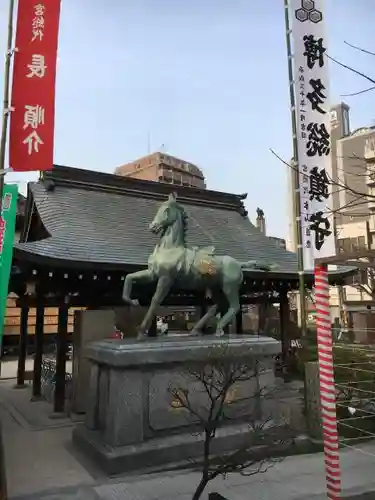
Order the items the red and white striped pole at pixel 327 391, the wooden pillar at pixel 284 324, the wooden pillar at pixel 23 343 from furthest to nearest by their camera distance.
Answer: the wooden pillar at pixel 284 324, the wooden pillar at pixel 23 343, the red and white striped pole at pixel 327 391

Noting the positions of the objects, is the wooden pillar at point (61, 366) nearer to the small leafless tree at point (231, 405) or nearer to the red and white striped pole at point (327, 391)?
the small leafless tree at point (231, 405)

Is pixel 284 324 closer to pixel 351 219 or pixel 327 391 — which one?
pixel 327 391

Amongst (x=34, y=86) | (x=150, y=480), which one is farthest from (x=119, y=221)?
(x=150, y=480)

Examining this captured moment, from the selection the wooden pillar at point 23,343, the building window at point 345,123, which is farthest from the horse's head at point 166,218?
the building window at point 345,123

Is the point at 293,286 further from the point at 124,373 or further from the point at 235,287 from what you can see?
the point at 124,373

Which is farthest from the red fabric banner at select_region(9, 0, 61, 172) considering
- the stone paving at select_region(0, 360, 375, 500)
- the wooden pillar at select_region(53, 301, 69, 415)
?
the wooden pillar at select_region(53, 301, 69, 415)

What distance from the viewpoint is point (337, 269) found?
1309 cm

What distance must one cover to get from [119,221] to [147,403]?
23.8 ft

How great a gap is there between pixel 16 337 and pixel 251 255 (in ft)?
50.9

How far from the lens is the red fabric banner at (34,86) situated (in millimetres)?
5652

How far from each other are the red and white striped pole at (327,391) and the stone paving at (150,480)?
114cm

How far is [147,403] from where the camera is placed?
21.3 feet

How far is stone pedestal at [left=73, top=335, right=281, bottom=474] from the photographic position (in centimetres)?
617

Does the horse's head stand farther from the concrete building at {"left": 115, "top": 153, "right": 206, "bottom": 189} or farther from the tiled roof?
the concrete building at {"left": 115, "top": 153, "right": 206, "bottom": 189}
